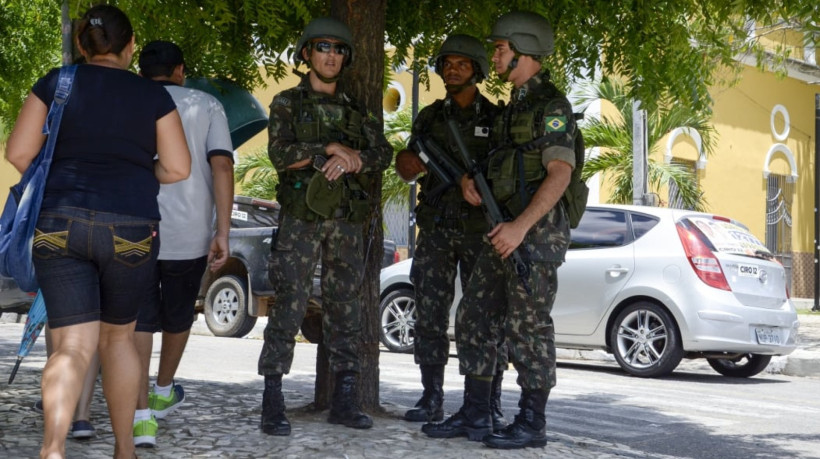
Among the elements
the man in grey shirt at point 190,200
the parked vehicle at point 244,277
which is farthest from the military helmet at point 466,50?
the parked vehicle at point 244,277

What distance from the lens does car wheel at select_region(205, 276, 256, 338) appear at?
14.5m

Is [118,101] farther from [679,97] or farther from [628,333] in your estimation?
[628,333]

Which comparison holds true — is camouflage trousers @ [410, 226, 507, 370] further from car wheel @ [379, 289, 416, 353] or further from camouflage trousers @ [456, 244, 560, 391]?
car wheel @ [379, 289, 416, 353]

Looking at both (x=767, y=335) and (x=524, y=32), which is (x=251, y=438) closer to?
(x=524, y=32)

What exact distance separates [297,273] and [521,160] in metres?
1.15

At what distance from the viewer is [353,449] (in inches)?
196

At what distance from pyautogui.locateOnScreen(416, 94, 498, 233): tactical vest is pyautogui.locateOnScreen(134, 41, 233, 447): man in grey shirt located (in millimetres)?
1102

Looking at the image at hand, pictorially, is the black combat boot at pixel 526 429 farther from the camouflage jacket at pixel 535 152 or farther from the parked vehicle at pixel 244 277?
the parked vehicle at pixel 244 277

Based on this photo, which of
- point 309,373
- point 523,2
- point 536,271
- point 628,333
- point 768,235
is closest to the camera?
point 536,271

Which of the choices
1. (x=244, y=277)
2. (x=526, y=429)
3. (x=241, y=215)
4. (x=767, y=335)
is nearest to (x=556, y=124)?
(x=526, y=429)

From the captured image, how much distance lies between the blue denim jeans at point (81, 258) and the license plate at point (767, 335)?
7820mm

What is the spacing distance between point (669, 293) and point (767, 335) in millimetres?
993

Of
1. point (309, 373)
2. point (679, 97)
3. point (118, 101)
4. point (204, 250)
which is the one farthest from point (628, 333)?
point (118, 101)

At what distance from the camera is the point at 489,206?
5457 mm
